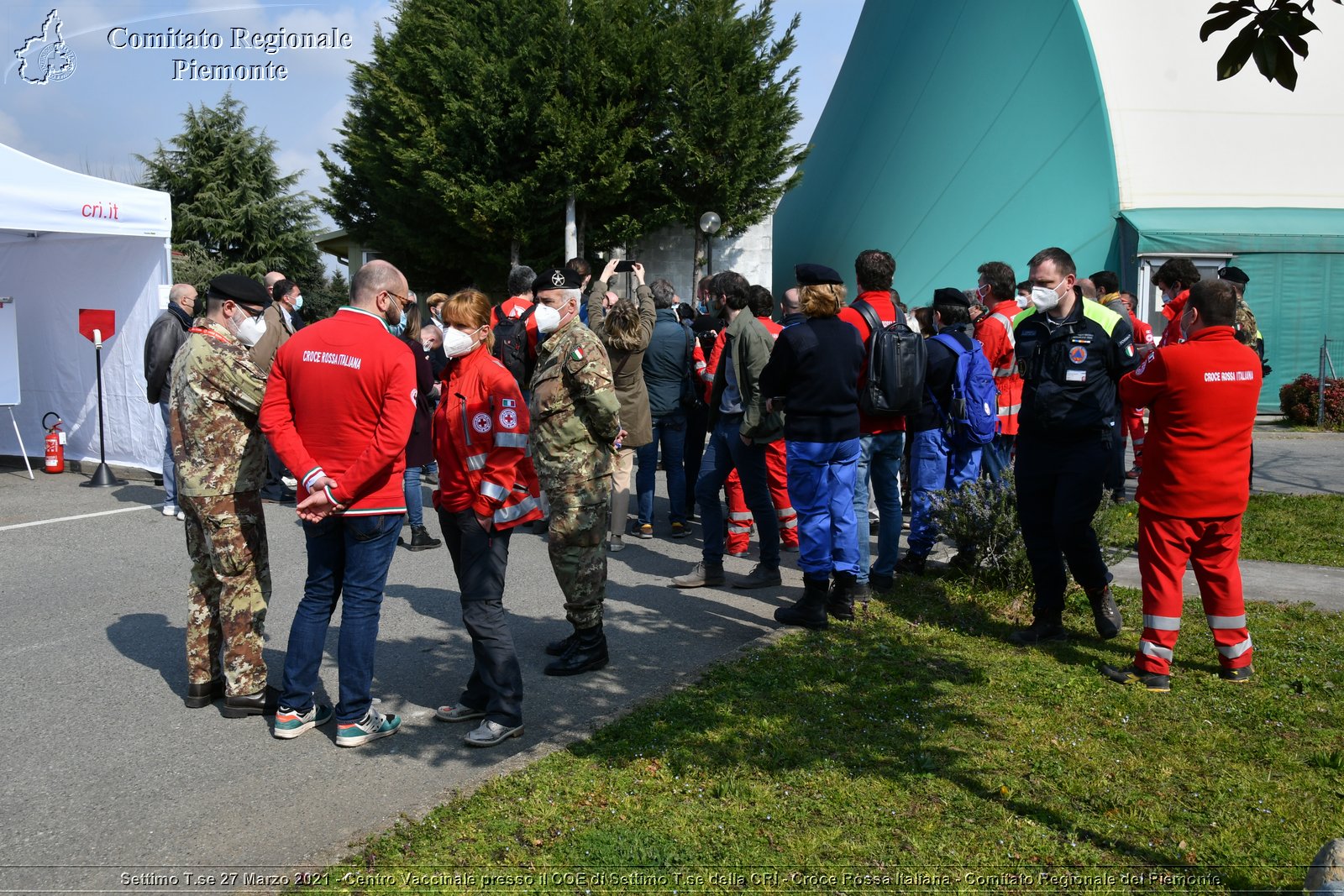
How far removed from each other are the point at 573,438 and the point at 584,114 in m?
19.4

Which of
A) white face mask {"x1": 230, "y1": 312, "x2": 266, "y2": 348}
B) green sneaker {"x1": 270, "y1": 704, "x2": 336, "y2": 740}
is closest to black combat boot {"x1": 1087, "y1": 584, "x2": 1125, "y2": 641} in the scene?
green sneaker {"x1": 270, "y1": 704, "x2": 336, "y2": 740}

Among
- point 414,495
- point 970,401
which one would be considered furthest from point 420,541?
point 970,401

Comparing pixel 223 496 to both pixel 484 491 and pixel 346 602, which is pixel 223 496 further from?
pixel 484 491

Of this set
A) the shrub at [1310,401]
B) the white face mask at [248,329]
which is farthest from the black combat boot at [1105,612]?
the shrub at [1310,401]

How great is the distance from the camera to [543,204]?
23.3 metres

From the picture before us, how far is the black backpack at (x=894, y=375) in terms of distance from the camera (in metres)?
5.88

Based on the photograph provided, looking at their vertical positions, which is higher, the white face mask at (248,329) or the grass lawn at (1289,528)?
the white face mask at (248,329)

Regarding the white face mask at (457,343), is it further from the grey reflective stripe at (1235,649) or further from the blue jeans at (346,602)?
the grey reflective stripe at (1235,649)

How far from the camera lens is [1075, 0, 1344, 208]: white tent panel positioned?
17.5 metres

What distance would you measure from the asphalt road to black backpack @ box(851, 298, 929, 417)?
145 cm

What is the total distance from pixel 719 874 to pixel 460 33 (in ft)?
74.3

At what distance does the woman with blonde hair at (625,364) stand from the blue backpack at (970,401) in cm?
212

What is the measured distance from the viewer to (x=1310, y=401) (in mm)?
15406

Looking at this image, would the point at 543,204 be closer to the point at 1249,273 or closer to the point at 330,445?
the point at 1249,273
